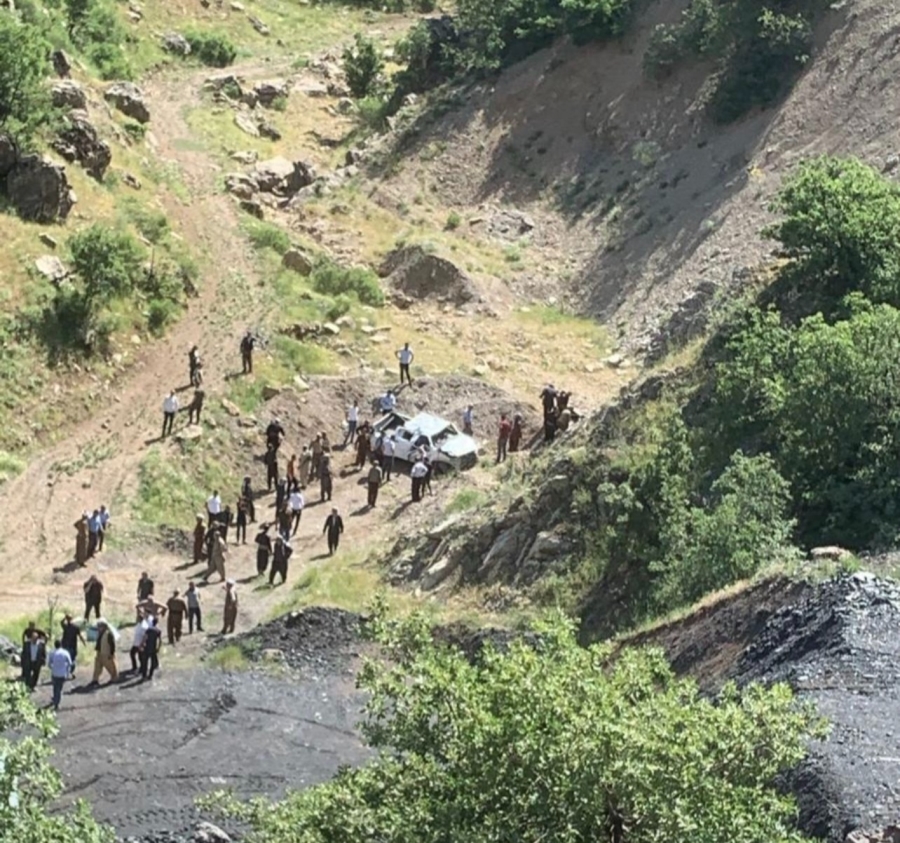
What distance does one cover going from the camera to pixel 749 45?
47000mm

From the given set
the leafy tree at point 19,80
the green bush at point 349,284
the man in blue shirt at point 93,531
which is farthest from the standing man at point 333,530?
the leafy tree at point 19,80

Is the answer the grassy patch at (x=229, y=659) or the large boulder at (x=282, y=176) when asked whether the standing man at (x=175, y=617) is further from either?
the large boulder at (x=282, y=176)

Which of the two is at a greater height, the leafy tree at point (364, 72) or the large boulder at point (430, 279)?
the leafy tree at point (364, 72)

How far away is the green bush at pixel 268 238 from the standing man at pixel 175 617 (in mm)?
17128

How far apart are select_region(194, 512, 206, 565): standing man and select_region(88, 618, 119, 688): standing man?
617 centimetres

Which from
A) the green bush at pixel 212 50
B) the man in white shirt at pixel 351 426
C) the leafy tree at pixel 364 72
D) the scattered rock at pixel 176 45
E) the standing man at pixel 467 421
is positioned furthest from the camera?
the green bush at pixel 212 50

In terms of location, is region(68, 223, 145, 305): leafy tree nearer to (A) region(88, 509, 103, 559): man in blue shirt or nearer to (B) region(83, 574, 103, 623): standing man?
→ (A) region(88, 509, 103, 559): man in blue shirt

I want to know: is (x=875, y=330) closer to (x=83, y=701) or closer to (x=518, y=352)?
(x=83, y=701)

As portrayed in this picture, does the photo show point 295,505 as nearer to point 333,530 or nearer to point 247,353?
point 333,530

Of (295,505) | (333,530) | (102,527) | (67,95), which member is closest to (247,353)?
(295,505)

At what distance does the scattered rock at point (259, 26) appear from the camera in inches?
2457

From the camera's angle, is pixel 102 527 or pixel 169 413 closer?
pixel 102 527

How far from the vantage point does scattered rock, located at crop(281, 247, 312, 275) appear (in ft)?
146

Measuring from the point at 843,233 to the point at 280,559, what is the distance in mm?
11017
